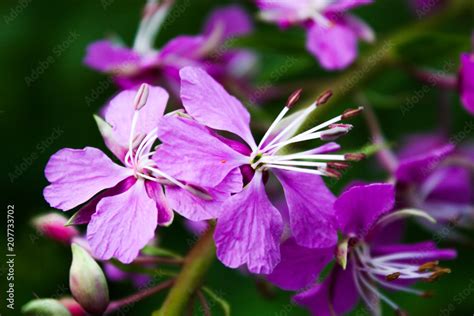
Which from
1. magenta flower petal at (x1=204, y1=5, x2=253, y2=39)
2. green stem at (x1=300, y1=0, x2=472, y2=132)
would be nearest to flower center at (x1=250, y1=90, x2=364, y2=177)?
green stem at (x1=300, y1=0, x2=472, y2=132)

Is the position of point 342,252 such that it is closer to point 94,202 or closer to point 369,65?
point 94,202

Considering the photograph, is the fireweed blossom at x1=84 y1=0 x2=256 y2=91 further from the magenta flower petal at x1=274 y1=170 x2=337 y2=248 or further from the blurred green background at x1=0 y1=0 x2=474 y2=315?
the magenta flower petal at x1=274 y1=170 x2=337 y2=248

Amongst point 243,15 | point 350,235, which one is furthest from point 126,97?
point 243,15

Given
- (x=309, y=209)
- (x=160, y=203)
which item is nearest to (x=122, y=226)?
(x=160, y=203)

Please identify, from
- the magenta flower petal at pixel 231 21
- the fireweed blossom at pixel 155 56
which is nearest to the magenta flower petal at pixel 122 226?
the fireweed blossom at pixel 155 56

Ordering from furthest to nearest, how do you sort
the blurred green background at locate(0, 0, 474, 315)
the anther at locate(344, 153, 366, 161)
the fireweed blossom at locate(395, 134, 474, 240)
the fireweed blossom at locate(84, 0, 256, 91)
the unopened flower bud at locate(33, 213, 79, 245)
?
the blurred green background at locate(0, 0, 474, 315)
the fireweed blossom at locate(84, 0, 256, 91)
the fireweed blossom at locate(395, 134, 474, 240)
the unopened flower bud at locate(33, 213, 79, 245)
the anther at locate(344, 153, 366, 161)

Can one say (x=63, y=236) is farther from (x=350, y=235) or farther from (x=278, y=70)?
(x=278, y=70)
